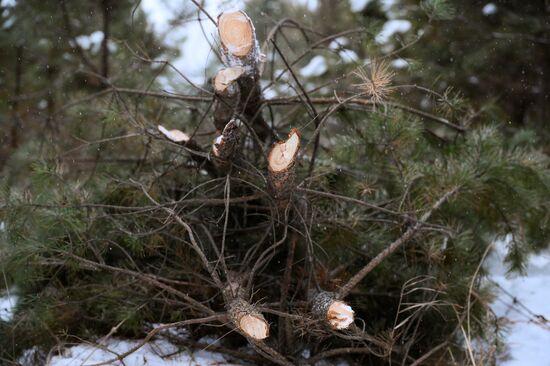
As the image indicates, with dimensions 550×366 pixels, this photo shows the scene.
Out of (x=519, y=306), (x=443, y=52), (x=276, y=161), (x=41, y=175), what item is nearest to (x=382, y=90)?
(x=276, y=161)

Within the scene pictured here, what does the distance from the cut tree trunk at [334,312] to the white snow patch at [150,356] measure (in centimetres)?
50

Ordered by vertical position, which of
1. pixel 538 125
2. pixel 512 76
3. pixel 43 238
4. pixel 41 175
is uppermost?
pixel 512 76

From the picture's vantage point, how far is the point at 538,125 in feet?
13.0

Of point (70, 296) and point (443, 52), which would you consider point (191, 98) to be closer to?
point (70, 296)

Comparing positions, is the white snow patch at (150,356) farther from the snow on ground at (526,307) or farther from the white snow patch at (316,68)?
the white snow patch at (316,68)

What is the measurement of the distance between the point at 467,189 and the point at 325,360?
0.92 metres

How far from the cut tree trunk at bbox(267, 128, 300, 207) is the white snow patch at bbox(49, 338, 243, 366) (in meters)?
0.74

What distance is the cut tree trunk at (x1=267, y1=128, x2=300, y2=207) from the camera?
1837 mm

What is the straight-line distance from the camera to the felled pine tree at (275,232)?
6.91ft

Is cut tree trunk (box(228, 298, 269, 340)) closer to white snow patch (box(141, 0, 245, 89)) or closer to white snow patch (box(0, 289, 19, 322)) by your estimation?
white snow patch (box(0, 289, 19, 322))

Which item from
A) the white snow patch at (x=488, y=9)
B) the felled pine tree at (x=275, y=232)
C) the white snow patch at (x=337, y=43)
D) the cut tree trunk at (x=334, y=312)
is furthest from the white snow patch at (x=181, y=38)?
the cut tree trunk at (x=334, y=312)

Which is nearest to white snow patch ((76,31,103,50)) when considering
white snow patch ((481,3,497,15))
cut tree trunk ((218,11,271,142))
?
cut tree trunk ((218,11,271,142))

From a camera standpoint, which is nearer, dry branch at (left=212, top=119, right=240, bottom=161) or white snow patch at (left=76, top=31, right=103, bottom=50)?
dry branch at (left=212, top=119, right=240, bottom=161)

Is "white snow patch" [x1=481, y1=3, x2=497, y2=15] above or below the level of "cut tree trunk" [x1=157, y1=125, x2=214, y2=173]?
above
